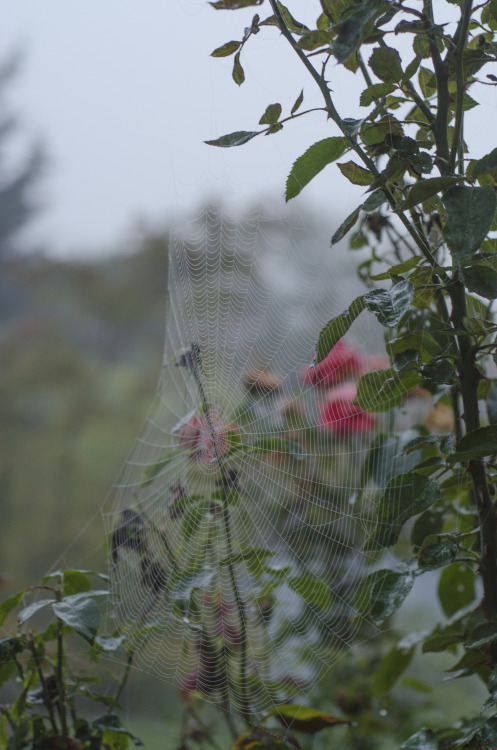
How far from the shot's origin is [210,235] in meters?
0.85

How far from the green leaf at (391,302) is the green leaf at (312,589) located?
0.93 feet

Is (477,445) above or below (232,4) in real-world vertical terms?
below

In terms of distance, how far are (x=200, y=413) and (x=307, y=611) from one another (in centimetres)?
23

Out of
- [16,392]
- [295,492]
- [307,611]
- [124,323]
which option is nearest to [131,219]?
[124,323]

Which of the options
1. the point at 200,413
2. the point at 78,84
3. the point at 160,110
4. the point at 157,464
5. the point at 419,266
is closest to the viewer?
the point at 419,266

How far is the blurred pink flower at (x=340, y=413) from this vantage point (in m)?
0.76

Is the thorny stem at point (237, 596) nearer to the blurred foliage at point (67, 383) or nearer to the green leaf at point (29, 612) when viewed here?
the green leaf at point (29, 612)

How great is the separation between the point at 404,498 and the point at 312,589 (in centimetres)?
22

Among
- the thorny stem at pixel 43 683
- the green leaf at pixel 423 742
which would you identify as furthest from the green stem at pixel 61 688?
the green leaf at pixel 423 742

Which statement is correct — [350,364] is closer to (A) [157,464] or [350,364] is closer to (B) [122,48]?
(A) [157,464]

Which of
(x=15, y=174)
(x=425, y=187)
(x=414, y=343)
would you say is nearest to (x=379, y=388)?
(x=414, y=343)

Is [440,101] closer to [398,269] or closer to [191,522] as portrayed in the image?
[398,269]

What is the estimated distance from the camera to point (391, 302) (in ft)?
1.25

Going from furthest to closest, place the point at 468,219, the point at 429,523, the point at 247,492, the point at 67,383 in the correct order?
the point at 67,383 → the point at 247,492 → the point at 429,523 → the point at 468,219
